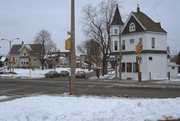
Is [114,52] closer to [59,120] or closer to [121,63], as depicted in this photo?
[121,63]

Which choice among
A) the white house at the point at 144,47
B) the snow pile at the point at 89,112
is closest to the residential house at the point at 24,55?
the white house at the point at 144,47

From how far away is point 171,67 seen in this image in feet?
134

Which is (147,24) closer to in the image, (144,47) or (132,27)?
(132,27)

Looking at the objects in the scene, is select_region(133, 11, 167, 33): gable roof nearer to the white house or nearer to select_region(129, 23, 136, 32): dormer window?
the white house

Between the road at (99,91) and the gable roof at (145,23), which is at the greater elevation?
the gable roof at (145,23)

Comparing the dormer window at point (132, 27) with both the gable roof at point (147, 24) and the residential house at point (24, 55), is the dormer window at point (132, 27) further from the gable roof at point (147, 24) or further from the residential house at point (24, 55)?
the residential house at point (24, 55)

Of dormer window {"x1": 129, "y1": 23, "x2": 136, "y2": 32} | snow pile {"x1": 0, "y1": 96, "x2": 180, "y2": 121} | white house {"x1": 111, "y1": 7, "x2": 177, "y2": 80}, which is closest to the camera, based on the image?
snow pile {"x1": 0, "y1": 96, "x2": 180, "y2": 121}

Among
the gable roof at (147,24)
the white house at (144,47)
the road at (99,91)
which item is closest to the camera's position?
the road at (99,91)

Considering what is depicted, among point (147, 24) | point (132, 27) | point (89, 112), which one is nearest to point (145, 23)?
point (147, 24)

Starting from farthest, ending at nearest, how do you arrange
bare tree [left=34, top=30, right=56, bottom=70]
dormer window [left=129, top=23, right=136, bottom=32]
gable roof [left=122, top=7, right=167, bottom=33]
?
bare tree [left=34, top=30, right=56, bottom=70], dormer window [left=129, top=23, right=136, bottom=32], gable roof [left=122, top=7, right=167, bottom=33]

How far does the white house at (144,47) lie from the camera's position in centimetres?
3655

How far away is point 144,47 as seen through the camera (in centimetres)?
3672

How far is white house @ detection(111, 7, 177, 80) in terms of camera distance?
36.5 m

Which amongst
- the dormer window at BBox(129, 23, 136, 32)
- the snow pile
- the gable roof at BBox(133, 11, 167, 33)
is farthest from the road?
the dormer window at BBox(129, 23, 136, 32)
